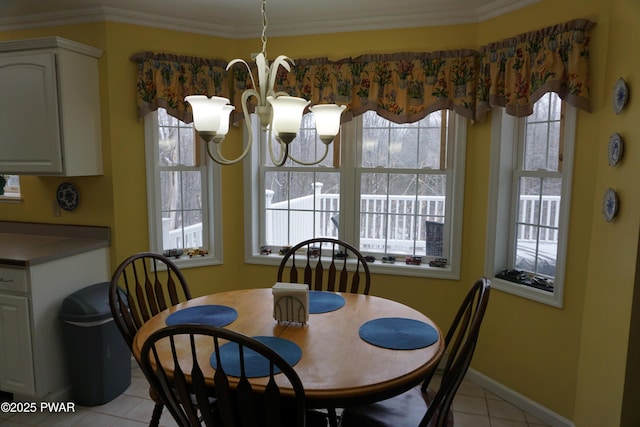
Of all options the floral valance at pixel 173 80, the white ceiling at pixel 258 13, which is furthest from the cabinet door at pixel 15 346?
the white ceiling at pixel 258 13

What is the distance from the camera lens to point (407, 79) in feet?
9.28

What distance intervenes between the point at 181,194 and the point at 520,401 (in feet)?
8.79

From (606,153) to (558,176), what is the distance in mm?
→ 410

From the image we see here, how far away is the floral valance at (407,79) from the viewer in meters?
2.34

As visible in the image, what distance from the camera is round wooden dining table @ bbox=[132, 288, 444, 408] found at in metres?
1.38

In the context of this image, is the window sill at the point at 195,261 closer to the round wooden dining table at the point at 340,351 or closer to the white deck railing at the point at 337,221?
the white deck railing at the point at 337,221

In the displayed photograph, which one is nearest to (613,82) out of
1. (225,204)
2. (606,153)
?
(606,153)

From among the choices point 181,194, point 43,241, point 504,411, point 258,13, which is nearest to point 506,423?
point 504,411

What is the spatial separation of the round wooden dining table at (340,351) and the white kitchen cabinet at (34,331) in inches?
39.8

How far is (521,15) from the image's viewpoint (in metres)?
2.50

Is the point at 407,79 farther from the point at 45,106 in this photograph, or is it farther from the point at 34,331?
the point at 34,331

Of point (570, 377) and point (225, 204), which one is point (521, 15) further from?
point (225, 204)

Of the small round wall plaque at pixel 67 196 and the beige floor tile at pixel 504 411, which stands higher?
the small round wall plaque at pixel 67 196

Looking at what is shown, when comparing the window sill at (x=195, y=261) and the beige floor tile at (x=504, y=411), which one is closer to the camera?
the beige floor tile at (x=504, y=411)
